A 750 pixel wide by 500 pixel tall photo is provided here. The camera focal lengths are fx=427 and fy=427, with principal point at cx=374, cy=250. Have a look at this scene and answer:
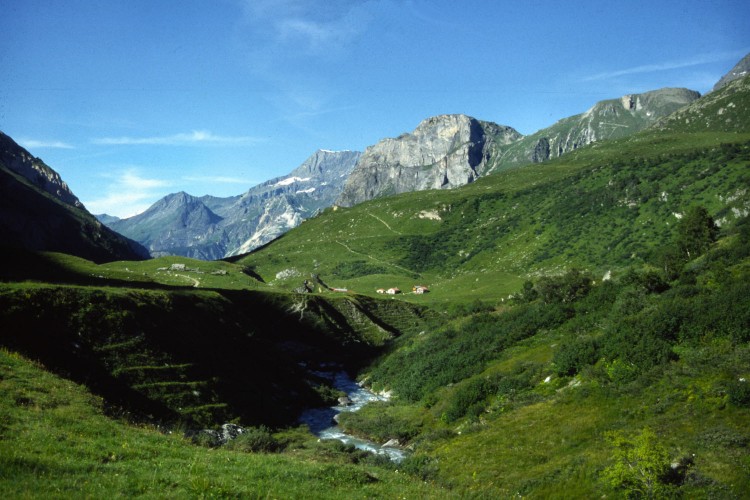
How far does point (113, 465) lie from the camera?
51.4 ft

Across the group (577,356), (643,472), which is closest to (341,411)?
(577,356)

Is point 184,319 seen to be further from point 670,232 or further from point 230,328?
point 670,232

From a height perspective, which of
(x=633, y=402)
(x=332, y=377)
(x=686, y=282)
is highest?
(x=686, y=282)

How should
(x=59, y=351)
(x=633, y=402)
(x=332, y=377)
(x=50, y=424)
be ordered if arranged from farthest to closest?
(x=332, y=377), (x=59, y=351), (x=633, y=402), (x=50, y=424)

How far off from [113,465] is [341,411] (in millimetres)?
44512

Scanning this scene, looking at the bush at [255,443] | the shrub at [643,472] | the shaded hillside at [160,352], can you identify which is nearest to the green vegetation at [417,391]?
the shrub at [643,472]

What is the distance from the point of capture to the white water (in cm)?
4225

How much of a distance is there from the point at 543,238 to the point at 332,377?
5172 inches

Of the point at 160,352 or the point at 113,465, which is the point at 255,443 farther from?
the point at 113,465

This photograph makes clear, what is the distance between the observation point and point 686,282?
41.6m

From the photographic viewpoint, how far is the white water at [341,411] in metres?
42.2

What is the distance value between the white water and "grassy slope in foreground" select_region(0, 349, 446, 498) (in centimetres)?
1867

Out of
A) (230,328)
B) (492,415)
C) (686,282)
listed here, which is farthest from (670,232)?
Answer: (230,328)

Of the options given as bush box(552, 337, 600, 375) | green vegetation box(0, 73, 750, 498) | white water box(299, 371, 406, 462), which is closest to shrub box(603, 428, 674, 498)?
green vegetation box(0, 73, 750, 498)
